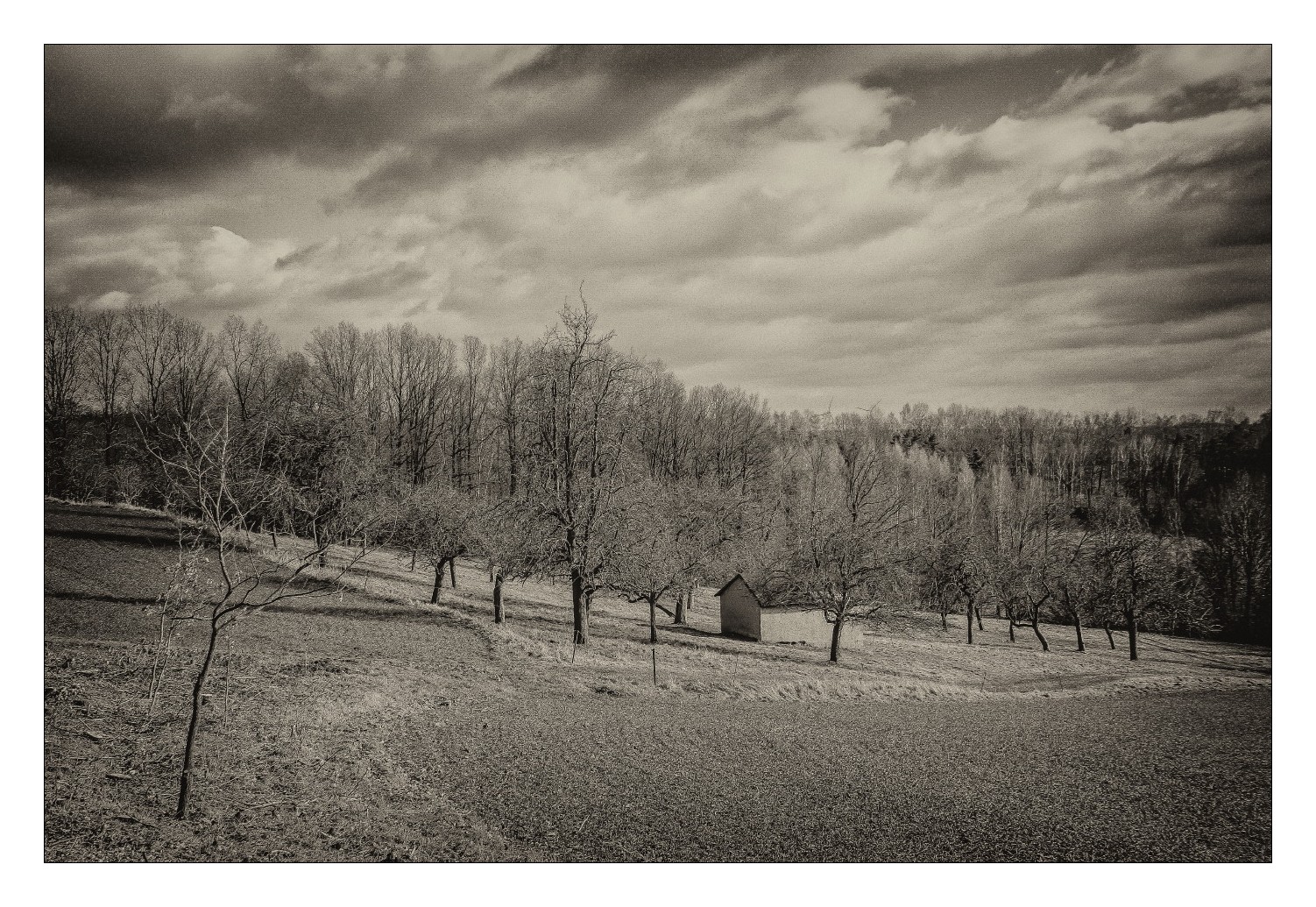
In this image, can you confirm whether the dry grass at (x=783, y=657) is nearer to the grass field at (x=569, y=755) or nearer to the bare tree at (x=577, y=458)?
the grass field at (x=569, y=755)

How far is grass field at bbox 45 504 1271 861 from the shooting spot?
17.2ft

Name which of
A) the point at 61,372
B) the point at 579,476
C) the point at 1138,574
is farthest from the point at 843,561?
the point at 61,372

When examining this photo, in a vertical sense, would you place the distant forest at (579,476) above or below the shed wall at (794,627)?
above

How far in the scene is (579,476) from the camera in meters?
12.8

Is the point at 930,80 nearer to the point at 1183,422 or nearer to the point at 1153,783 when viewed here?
the point at 1183,422

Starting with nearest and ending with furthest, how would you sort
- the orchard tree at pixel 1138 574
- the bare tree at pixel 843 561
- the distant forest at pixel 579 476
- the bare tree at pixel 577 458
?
1. the distant forest at pixel 579 476
2. the bare tree at pixel 577 458
3. the bare tree at pixel 843 561
4. the orchard tree at pixel 1138 574

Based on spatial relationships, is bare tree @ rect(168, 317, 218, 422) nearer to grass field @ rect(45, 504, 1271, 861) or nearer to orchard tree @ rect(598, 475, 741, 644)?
grass field @ rect(45, 504, 1271, 861)

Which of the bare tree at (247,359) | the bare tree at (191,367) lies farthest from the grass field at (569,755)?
the bare tree at (247,359)

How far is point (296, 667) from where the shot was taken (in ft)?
30.7

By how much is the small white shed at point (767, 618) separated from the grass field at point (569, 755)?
6715mm

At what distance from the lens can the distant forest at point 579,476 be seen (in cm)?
752

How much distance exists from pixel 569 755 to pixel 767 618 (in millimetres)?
13593

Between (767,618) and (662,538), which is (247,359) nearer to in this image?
(662,538)

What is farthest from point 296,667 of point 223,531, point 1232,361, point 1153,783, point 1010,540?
point 1010,540
